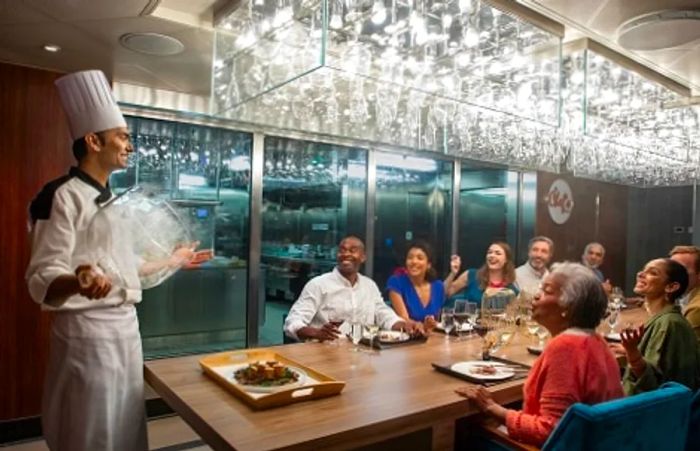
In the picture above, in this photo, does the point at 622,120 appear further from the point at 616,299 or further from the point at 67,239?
the point at 67,239

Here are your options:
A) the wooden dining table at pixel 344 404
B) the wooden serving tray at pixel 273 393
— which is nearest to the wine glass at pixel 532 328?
the wooden dining table at pixel 344 404

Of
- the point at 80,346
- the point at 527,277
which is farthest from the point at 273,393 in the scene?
the point at 527,277

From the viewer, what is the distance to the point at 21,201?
335cm

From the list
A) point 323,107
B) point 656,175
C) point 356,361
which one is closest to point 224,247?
point 323,107

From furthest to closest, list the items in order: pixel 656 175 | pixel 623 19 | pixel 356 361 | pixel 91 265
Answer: pixel 656 175 < pixel 623 19 < pixel 356 361 < pixel 91 265

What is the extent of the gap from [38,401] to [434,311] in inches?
106

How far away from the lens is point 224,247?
4.43 metres

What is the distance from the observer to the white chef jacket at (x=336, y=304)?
293 cm

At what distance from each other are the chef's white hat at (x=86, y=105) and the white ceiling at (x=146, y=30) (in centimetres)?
66

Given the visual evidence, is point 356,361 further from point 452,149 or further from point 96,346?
point 452,149

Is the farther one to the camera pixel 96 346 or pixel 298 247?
pixel 298 247

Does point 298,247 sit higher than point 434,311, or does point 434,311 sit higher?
point 298,247

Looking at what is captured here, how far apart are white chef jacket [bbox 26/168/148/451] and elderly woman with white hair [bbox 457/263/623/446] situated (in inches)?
45.5

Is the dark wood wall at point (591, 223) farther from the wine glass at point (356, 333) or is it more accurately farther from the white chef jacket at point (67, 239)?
the white chef jacket at point (67, 239)
